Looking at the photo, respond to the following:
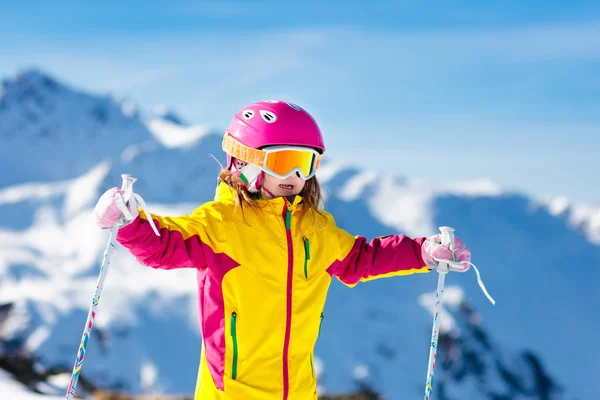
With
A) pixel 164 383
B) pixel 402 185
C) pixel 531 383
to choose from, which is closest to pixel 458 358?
pixel 531 383

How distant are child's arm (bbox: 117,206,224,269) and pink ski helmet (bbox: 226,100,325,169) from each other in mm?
495

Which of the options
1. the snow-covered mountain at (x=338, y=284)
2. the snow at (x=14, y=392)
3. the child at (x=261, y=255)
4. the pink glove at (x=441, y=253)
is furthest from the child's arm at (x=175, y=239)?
the snow-covered mountain at (x=338, y=284)

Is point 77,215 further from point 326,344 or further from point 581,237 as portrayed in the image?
point 581,237

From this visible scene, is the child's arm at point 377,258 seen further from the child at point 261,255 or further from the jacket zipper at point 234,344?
the jacket zipper at point 234,344

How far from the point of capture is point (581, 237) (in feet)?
462

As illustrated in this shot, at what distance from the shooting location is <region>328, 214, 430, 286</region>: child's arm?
419 centimetres

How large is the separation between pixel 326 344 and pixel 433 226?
45516 millimetres

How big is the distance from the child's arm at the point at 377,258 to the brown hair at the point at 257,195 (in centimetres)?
18

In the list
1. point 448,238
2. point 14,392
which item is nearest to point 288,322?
point 448,238

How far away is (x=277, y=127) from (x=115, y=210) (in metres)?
1.06

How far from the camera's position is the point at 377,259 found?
4.23m

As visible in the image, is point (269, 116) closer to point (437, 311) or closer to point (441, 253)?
point (441, 253)

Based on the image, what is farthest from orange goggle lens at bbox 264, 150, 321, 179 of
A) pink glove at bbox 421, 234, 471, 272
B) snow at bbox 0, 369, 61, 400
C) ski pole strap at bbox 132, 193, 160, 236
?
snow at bbox 0, 369, 61, 400

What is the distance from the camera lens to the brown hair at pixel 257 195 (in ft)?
12.6
